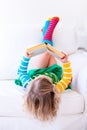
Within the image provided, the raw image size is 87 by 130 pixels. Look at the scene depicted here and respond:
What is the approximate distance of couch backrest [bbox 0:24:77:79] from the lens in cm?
200

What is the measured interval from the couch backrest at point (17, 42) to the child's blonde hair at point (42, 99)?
0.58m

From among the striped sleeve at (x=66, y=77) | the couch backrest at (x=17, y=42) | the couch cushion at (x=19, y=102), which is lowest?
the couch cushion at (x=19, y=102)

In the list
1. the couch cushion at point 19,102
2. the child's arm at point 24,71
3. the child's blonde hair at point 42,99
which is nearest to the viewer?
the child's blonde hair at point 42,99

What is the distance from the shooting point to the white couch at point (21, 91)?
5.23 ft

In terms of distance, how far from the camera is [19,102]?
1575 mm

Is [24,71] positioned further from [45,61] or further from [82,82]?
[82,82]

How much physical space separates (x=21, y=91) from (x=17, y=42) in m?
0.51

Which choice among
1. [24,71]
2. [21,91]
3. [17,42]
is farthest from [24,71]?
[17,42]

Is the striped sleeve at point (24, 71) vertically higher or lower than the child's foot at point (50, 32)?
lower

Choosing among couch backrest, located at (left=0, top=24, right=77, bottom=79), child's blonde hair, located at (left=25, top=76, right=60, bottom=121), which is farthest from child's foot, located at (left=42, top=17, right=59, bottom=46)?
child's blonde hair, located at (left=25, top=76, right=60, bottom=121)

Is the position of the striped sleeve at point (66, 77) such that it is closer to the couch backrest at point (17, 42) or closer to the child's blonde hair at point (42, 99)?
the child's blonde hair at point (42, 99)

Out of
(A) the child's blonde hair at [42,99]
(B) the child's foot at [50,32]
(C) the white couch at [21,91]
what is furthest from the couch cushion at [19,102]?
(B) the child's foot at [50,32]

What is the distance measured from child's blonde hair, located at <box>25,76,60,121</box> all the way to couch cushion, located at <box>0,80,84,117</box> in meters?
0.14

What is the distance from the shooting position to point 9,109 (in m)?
1.58
